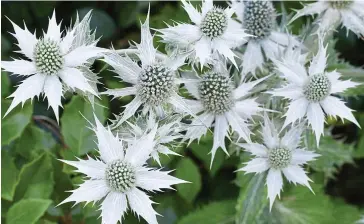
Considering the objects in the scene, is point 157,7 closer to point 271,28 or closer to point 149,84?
point 271,28

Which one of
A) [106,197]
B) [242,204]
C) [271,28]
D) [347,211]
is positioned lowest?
[347,211]

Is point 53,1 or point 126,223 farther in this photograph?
point 53,1

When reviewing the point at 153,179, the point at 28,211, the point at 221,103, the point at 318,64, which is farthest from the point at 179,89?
the point at 28,211

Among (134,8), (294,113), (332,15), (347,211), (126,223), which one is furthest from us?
(134,8)

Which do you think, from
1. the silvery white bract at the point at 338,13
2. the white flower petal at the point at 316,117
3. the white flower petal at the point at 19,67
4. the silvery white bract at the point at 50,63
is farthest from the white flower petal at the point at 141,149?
the silvery white bract at the point at 338,13

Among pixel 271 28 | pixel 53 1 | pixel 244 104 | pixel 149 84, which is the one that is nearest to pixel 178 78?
pixel 149 84

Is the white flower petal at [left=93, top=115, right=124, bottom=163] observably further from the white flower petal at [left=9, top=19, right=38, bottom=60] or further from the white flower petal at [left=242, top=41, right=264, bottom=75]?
the white flower petal at [left=242, top=41, right=264, bottom=75]
